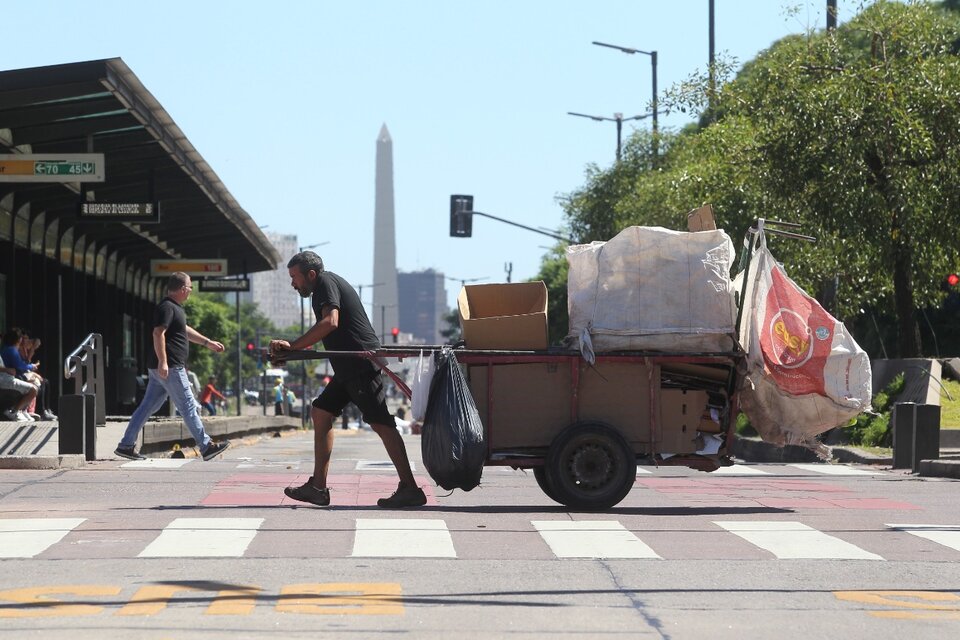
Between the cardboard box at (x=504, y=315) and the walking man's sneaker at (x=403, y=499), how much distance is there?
1.14 metres

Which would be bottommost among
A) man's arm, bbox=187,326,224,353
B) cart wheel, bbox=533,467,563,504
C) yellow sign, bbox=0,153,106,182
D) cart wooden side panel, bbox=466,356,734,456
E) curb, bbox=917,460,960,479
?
curb, bbox=917,460,960,479

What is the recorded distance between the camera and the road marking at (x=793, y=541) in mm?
9570

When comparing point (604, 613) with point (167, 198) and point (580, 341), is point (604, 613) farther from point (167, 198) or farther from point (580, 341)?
point (167, 198)

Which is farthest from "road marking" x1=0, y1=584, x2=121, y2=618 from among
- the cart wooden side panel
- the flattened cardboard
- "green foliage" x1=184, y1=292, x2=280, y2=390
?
"green foliage" x1=184, y1=292, x2=280, y2=390

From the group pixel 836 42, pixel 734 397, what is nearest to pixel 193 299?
pixel 836 42

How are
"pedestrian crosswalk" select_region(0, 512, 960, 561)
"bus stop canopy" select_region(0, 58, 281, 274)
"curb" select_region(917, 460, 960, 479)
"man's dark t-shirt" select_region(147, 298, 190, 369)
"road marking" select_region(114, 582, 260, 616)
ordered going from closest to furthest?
"road marking" select_region(114, 582, 260, 616) → "pedestrian crosswalk" select_region(0, 512, 960, 561) → "man's dark t-shirt" select_region(147, 298, 190, 369) → "curb" select_region(917, 460, 960, 479) → "bus stop canopy" select_region(0, 58, 281, 274)

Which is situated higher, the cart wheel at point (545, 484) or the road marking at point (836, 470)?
the cart wheel at point (545, 484)

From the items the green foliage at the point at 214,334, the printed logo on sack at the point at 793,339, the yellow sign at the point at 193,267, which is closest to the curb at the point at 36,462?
the printed logo on sack at the point at 793,339

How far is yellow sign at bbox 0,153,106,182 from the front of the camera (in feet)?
76.1

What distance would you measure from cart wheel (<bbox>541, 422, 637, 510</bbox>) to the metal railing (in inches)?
321

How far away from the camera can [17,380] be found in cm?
2138

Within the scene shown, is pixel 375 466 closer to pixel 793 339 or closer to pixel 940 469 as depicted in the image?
pixel 940 469

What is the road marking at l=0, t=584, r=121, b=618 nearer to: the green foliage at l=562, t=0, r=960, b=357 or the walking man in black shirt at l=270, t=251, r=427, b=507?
the walking man in black shirt at l=270, t=251, r=427, b=507

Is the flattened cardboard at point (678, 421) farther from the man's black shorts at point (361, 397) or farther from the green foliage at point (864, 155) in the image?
the green foliage at point (864, 155)
